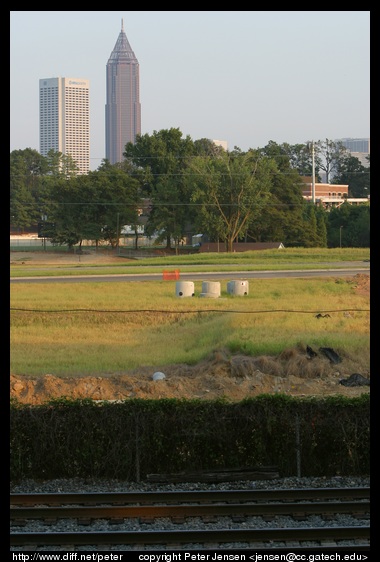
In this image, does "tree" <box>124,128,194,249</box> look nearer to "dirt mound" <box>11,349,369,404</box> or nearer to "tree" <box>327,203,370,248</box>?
"tree" <box>327,203,370,248</box>

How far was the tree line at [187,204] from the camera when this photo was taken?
79688 mm

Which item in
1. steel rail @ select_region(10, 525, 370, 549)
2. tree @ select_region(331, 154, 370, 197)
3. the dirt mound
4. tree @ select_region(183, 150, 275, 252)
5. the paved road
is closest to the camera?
steel rail @ select_region(10, 525, 370, 549)

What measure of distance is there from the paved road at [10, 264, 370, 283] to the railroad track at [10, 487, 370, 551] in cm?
3633

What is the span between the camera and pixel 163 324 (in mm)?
31516

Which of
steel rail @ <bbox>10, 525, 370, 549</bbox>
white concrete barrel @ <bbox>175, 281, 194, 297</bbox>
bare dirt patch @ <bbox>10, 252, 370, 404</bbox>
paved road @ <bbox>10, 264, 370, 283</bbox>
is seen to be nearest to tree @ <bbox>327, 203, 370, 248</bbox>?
paved road @ <bbox>10, 264, 370, 283</bbox>

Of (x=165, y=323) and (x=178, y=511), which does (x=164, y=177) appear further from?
(x=178, y=511)

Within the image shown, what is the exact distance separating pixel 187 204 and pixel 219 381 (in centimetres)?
6285

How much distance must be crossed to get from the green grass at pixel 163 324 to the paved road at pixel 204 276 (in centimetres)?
405

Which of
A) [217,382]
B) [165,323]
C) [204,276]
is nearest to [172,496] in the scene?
[217,382]

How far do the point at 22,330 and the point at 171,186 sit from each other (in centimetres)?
5277

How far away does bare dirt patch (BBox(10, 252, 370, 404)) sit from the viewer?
17.9 m

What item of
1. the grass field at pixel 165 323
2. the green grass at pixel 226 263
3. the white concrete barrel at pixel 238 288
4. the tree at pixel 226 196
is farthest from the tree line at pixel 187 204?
the white concrete barrel at pixel 238 288

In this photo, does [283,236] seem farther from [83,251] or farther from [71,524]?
[71,524]

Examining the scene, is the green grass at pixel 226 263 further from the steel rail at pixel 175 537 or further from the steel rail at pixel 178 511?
the steel rail at pixel 175 537
